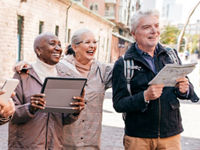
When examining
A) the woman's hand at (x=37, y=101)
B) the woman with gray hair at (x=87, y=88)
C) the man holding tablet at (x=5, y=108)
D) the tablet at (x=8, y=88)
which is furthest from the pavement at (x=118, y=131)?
the tablet at (x=8, y=88)

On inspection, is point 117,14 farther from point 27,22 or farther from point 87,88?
point 87,88

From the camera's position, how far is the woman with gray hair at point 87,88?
11.8ft

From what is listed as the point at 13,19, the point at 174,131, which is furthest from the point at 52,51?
the point at 13,19

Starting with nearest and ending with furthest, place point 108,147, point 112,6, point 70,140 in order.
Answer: point 70,140
point 108,147
point 112,6

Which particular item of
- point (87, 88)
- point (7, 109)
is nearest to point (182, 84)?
point (87, 88)

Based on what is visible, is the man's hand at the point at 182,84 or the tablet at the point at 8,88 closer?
the tablet at the point at 8,88

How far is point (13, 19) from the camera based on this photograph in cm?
1470

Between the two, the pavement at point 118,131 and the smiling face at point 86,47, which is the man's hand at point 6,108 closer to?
the smiling face at point 86,47

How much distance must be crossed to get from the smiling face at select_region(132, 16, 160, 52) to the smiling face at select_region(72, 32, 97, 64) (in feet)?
2.23

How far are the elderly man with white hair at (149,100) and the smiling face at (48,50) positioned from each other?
600 millimetres

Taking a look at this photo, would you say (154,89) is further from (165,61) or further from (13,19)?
(13,19)

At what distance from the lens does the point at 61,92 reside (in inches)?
118

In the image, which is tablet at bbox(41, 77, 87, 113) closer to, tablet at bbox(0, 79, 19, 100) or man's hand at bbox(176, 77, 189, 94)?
tablet at bbox(0, 79, 19, 100)

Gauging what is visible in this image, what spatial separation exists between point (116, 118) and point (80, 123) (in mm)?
5715
